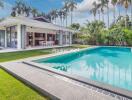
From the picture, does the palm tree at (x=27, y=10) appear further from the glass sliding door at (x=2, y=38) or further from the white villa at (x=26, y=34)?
the glass sliding door at (x=2, y=38)

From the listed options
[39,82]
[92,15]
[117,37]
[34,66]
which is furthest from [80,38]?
[39,82]

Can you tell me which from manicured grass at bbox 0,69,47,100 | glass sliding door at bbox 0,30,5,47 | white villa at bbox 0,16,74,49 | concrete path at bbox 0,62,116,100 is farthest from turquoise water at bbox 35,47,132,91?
glass sliding door at bbox 0,30,5,47

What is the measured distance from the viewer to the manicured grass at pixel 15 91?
16.7 feet

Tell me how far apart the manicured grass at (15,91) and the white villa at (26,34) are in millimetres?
13191

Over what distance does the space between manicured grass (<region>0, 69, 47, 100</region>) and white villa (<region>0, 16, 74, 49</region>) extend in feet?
43.3

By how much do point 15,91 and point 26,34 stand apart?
16.9m

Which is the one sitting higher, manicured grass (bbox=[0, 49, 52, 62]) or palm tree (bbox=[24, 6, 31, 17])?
palm tree (bbox=[24, 6, 31, 17])

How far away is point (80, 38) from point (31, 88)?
100ft

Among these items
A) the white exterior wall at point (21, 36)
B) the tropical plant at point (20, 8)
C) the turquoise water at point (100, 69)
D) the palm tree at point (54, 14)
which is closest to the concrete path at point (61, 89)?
the turquoise water at point (100, 69)

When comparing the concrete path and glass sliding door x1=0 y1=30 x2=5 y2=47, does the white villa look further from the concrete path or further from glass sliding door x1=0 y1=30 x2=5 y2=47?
the concrete path

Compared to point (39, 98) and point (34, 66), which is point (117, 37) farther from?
point (39, 98)

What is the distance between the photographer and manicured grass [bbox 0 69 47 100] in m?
5.10

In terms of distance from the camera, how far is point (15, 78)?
729 cm

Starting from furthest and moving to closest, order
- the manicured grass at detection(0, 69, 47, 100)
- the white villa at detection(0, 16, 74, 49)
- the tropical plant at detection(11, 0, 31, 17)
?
the tropical plant at detection(11, 0, 31, 17), the white villa at detection(0, 16, 74, 49), the manicured grass at detection(0, 69, 47, 100)
